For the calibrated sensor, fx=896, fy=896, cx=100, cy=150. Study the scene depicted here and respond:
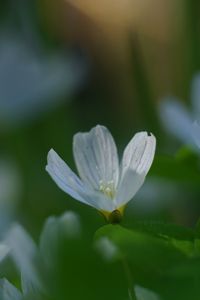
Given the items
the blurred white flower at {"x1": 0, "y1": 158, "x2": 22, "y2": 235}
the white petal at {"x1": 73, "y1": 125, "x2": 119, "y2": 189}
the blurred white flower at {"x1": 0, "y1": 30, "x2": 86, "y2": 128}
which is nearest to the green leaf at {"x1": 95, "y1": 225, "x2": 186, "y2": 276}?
the white petal at {"x1": 73, "y1": 125, "x2": 119, "y2": 189}

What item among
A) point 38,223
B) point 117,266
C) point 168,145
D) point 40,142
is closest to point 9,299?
point 117,266

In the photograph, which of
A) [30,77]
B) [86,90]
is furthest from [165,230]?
[86,90]

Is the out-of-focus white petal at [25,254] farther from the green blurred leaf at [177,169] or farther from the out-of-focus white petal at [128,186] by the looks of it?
the green blurred leaf at [177,169]

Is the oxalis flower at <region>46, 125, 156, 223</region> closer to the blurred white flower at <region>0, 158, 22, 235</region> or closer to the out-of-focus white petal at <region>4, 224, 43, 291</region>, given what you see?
the out-of-focus white petal at <region>4, 224, 43, 291</region>

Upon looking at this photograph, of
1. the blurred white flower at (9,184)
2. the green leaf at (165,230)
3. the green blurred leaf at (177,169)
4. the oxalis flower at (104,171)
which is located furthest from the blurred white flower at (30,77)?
the green leaf at (165,230)

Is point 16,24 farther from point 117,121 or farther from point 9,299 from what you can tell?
point 9,299

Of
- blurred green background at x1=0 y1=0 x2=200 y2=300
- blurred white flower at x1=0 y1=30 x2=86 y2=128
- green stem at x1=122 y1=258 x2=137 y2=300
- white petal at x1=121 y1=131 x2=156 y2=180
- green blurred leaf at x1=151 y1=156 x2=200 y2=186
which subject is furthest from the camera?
blurred white flower at x1=0 y1=30 x2=86 y2=128
